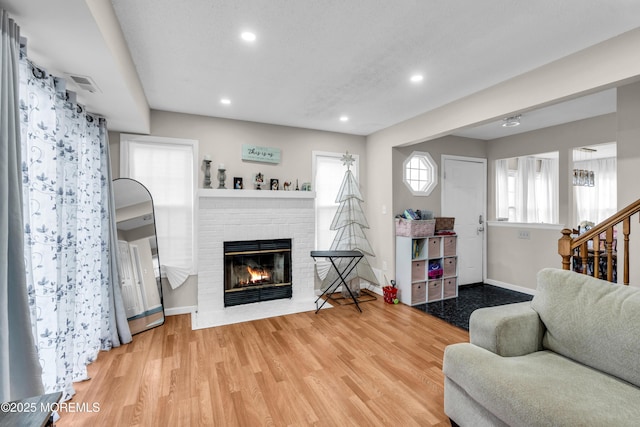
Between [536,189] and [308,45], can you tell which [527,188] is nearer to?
[536,189]

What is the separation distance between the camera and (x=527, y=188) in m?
5.28

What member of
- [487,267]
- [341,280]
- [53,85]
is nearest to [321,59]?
[53,85]

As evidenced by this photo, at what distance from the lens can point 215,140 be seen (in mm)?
3826

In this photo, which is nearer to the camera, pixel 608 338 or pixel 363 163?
pixel 608 338

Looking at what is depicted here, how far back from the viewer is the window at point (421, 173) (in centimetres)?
450

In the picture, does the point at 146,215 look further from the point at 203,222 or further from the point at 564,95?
the point at 564,95

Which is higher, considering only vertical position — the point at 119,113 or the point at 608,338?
the point at 119,113

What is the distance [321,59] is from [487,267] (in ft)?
14.8

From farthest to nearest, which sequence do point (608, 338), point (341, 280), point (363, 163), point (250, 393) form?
point (363, 163) < point (341, 280) < point (250, 393) < point (608, 338)

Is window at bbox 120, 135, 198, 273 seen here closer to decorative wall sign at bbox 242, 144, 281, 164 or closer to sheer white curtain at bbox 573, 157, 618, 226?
decorative wall sign at bbox 242, 144, 281, 164

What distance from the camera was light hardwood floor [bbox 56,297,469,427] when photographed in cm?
187

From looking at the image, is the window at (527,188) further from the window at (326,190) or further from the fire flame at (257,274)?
the fire flame at (257,274)

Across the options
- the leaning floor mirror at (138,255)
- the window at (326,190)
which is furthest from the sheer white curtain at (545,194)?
the leaning floor mirror at (138,255)

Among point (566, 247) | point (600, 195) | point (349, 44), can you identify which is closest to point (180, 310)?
point (349, 44)
